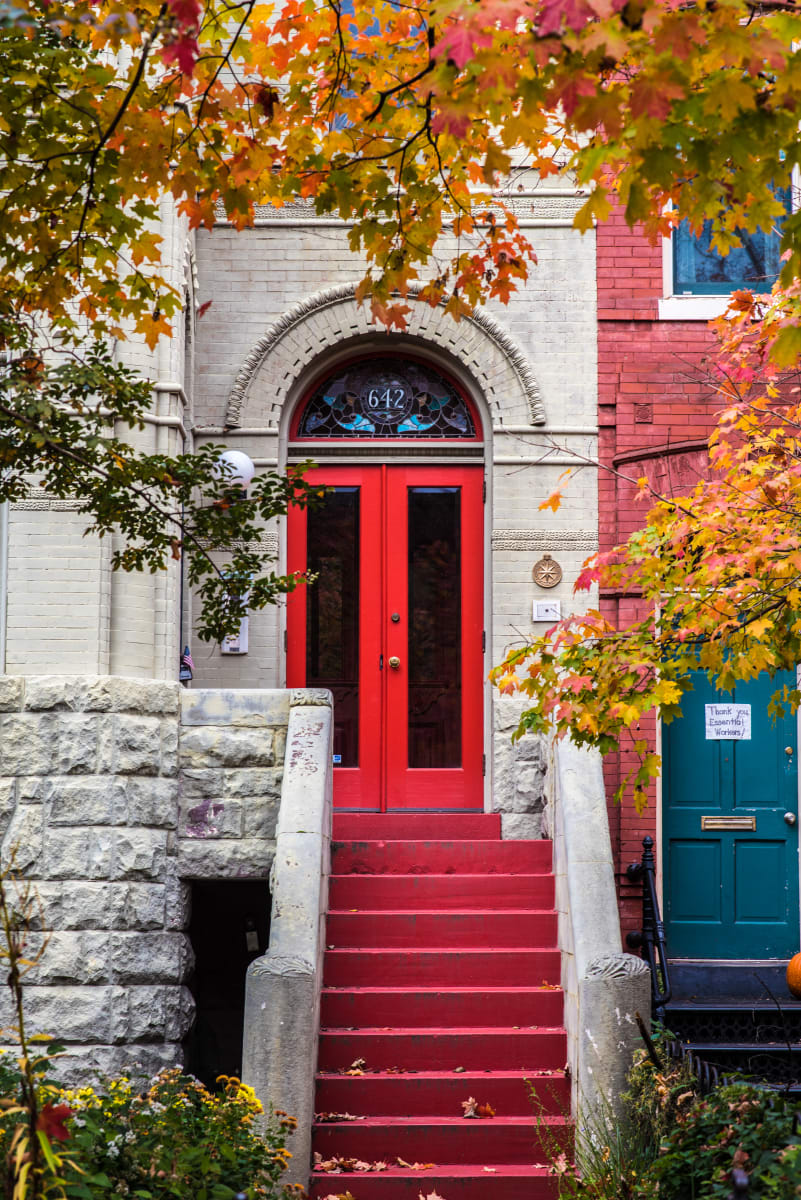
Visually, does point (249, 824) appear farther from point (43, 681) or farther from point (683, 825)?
point (683, 825)

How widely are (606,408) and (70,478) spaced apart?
468cm

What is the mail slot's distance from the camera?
9.58m

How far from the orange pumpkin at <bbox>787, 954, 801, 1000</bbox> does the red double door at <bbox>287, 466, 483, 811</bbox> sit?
2505 millimetres

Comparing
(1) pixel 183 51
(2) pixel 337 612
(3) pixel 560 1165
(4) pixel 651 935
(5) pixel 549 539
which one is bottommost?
(3) pixel 560 1165

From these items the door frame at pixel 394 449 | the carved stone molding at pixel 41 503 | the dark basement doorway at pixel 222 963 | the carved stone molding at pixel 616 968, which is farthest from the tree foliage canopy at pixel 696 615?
the dark basement doorway at pixel 222 963

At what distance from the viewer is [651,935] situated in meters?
9.02

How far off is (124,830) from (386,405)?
3.99 meters

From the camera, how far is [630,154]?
148 inches

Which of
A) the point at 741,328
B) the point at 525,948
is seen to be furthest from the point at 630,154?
the point at 525,948

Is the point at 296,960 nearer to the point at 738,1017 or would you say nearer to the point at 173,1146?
the point at 173,1146

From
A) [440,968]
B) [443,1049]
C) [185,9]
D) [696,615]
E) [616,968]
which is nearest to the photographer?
[185,9]

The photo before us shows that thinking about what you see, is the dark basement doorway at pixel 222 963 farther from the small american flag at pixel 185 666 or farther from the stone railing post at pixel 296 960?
the stone railing post at pixel 296 960

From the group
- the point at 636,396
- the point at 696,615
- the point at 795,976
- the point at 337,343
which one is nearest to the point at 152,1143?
the point at 696,615

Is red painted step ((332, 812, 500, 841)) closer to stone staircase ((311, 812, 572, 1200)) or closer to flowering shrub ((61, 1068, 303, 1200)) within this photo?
stone staircase ((311, 812, 572, 1200))
